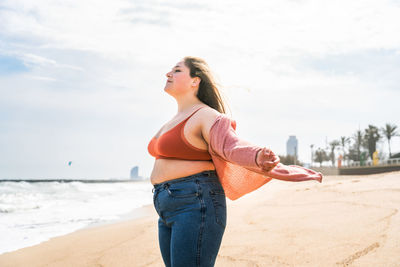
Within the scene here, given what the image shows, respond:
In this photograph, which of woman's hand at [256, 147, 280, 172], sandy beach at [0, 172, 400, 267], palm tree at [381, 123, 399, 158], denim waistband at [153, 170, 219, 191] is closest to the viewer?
woman's hand at [256, 147, 280, 172]

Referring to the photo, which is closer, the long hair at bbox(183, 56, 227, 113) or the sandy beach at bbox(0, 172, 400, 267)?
the long hair at bbox(183, 56, 227, 113)

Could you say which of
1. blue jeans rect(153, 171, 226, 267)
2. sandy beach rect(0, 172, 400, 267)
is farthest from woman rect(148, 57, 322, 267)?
sandy beach rect(0, 172, 400, 267)

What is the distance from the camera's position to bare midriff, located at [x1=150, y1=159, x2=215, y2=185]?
74.0 inches

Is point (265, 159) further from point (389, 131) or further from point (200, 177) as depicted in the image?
point (389, 131)

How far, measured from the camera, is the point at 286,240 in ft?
14.2

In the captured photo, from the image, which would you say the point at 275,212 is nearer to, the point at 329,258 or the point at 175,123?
the point at 329,258

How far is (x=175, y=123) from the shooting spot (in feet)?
6.66

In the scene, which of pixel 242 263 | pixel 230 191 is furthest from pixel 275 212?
pixel 230 191

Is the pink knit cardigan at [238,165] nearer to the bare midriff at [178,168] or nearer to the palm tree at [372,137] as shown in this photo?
the bare midriff at [178,168]

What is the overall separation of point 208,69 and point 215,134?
0.57 meters

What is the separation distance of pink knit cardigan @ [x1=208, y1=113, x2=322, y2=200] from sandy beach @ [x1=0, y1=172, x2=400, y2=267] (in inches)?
79.2

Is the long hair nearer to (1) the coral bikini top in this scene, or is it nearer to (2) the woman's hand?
(1) the coral bikini top

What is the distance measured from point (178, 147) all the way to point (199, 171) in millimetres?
179

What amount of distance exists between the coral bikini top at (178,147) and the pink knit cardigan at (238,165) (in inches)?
2.8
